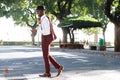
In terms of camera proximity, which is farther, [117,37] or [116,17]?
[117,37]

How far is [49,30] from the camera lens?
10.3 meters

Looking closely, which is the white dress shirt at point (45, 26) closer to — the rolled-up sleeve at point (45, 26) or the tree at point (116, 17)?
the rolled-up sleeve at point (45, 26)

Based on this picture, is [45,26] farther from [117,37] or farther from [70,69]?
[117,37]

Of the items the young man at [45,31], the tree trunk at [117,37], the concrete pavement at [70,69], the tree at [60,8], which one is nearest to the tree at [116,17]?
the tree trunk at [117,37]

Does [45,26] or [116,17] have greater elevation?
[116,17]

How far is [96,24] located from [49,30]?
2944 centimetres

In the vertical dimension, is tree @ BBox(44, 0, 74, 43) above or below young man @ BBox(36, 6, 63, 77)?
above

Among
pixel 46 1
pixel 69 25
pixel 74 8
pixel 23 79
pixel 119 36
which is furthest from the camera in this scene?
pixel 74 8

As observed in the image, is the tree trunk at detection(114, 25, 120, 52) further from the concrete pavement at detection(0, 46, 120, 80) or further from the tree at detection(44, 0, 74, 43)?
the tree at detection(44, 0, 74, 43)

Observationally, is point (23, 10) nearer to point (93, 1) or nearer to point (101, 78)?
point (93, 1)

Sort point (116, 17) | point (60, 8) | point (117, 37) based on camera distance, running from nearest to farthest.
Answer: point (116, 17), point (117, 37), point (60, 8)

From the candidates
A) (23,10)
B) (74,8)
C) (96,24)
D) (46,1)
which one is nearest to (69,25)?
(96,24)

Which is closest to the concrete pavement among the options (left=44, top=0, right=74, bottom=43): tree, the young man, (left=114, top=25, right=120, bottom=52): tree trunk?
the young man

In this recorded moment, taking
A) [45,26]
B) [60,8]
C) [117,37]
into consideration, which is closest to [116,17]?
[117,37]
